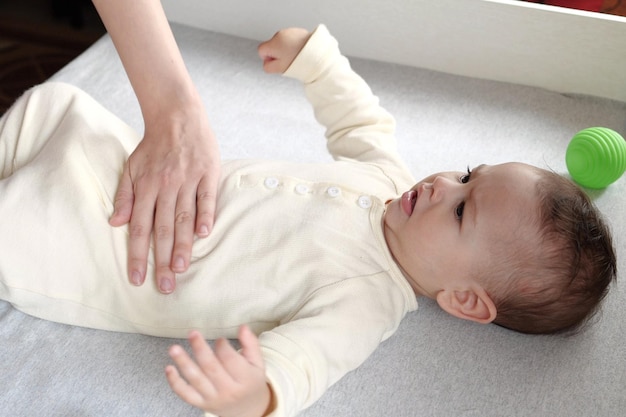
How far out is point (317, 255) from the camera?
39.9 inches

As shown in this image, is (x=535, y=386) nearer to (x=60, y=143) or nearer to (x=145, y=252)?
(x=145, y=252)

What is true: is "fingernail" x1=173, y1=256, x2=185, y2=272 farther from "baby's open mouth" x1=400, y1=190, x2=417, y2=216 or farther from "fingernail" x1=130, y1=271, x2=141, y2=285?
"baby's open mouth" x1=400, y1=190, x2=417, y2=216

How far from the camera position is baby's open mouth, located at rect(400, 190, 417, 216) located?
1.05m

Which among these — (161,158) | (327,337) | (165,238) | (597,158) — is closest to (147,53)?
(161,158)

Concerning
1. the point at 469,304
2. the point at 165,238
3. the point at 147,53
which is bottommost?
the point at 469,304

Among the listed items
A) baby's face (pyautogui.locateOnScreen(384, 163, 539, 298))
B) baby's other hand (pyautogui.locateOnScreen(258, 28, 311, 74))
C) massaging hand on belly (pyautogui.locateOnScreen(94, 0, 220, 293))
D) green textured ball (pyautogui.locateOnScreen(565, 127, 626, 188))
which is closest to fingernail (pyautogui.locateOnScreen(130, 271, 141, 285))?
massaging hand on belly (pyautogui.locateOnScreen(94, 0, 220, 293))

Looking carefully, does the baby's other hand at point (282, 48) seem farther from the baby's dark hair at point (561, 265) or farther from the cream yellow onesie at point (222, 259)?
the baby's dark hair at point (561, 265)

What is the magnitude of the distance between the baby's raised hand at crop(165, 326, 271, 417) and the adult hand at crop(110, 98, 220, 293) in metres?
0.27

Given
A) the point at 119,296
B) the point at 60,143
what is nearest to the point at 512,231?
the point at 119,296

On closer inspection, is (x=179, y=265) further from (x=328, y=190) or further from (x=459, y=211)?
(x=459, y=211)

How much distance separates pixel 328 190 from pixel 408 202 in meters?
0.12

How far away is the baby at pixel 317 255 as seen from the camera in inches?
38.4

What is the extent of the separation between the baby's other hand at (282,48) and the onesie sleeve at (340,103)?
0.02 metres

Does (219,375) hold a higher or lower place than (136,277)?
higher
